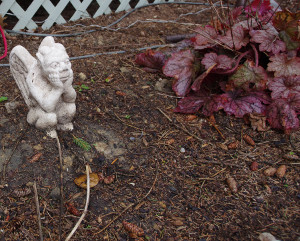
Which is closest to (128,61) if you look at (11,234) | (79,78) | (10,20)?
(79,78)

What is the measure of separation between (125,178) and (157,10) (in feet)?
8.46

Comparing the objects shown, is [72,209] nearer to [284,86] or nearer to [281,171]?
[281,171]

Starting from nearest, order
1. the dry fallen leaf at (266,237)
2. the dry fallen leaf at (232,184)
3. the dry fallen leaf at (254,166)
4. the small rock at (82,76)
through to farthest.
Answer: the dry fallen leaf at (266,237) → the dry fallen leaf at (232,184) → the dry fallen leaf at (254,166) → the small rock at (82,76)

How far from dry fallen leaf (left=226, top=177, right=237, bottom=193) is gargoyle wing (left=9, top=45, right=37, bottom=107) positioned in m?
1.26

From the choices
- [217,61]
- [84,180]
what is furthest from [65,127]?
[217,61]

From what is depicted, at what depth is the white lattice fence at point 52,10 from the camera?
2945 millimetres

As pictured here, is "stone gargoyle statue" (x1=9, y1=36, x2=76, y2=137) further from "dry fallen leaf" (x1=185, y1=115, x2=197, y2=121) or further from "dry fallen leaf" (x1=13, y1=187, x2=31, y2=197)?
"dry fallen leaf" (x1=185, y1=115, x2=197, y2=121)

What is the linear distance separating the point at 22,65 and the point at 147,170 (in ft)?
3.19

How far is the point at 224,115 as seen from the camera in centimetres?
228

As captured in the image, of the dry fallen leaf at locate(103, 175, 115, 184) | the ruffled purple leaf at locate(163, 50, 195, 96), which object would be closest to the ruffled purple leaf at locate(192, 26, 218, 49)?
the ruffled purple leaf at locate(163, 50, 195, 96)

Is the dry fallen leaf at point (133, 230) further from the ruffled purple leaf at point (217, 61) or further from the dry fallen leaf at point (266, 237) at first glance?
the ruffled purple leaf at point (217, 61)

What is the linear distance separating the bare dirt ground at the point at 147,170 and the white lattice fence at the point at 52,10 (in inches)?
30.0

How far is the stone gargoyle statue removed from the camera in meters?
1.60

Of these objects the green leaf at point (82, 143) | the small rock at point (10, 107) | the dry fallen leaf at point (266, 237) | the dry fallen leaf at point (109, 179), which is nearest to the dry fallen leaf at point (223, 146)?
the dry fallen leaf at point (266, 237)
